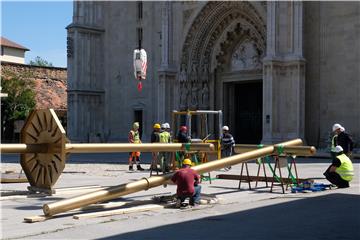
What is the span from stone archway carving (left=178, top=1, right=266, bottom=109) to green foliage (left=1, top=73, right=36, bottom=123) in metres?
22.1

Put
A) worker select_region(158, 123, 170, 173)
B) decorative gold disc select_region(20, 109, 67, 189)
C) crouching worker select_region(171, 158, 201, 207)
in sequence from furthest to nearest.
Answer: worker select_region(158, 123, 170, 173) → decorative gold disc select_region(20, 109, 67, 189) → crouching worker select_region(171, 158, 201, 207)

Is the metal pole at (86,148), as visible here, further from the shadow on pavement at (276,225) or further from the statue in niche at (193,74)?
the statue in niche at (193,74)

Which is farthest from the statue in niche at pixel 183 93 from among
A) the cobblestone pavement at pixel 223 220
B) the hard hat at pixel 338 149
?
the cobblestone pavement at pixel 223 220

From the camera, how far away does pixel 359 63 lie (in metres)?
30.5

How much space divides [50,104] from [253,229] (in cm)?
5663

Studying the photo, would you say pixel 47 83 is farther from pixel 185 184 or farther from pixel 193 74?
pixel 185 184

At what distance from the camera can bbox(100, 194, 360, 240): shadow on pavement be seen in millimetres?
8828

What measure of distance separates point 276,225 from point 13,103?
50.8m

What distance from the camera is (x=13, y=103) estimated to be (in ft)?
188

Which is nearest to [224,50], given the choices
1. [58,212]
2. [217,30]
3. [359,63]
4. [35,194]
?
[217,30]

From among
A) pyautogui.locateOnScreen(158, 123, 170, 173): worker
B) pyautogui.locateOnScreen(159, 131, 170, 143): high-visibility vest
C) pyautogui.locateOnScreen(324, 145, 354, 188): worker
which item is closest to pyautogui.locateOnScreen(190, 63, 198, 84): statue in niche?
pyautogui.locateOnScreen(158, 123, 170, 173): worker

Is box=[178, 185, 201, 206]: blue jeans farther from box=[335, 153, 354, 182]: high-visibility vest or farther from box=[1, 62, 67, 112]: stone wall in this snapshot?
box=[1, 62, 67, 112]: stone wall

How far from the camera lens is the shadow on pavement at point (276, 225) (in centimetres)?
883

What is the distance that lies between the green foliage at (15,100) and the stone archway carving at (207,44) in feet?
72.6
